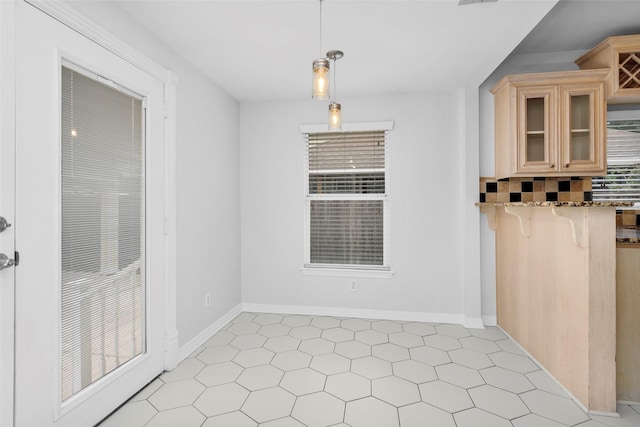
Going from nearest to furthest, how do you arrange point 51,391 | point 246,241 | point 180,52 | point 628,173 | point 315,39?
point 51,391
point 315,39
point 180,52
point 628,173
point 246,241

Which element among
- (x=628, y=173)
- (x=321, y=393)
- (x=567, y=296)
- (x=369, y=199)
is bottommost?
(x=321, y=393)

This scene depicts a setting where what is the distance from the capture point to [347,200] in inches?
138

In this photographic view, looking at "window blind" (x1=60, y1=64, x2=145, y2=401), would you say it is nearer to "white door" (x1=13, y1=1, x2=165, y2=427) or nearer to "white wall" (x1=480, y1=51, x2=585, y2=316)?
"white door" (x1=13, y1=1, x2=165, y2=427)

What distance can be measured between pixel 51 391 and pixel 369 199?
278 cm

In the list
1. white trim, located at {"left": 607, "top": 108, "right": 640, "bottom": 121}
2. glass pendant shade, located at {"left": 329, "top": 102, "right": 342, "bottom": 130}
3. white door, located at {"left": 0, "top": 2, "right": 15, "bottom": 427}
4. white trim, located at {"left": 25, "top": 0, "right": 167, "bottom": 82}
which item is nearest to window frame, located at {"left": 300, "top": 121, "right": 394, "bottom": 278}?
glass pendant shade, located at {"left": 329, "top": 102, "right": 342, "bottom": 130}

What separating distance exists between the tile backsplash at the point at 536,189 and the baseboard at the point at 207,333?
2.75 meters

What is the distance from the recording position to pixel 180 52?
2.45 metres

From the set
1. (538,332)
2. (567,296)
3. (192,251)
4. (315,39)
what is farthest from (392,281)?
(315,39)

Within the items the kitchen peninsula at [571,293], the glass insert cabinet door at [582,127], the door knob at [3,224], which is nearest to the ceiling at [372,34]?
the glass insert cabinet door at [582,127]

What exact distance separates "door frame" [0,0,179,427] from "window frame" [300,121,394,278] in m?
1.48

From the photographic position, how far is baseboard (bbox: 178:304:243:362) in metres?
2.54

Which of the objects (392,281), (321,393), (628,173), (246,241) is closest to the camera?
(321,393)

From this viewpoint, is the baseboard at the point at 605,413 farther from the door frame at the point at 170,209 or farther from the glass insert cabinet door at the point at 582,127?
the door frame at the point at 170,209

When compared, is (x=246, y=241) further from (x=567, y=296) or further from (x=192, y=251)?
(x=567, y=296)
